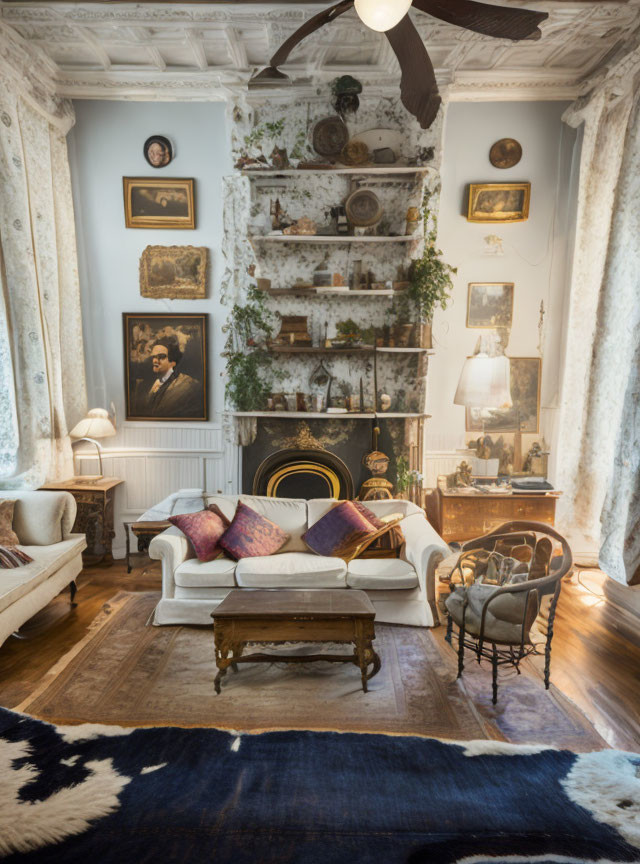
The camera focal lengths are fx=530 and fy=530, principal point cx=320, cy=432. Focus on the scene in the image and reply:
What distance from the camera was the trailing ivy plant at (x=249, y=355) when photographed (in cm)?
540

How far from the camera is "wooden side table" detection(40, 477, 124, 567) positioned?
204 inches

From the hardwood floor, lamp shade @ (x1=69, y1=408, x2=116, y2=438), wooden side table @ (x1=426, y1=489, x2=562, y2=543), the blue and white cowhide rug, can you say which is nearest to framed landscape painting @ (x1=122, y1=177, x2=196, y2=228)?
lamp shade @ (x1=69, y1=408, x2=116, y2=438)

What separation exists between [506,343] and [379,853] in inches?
190

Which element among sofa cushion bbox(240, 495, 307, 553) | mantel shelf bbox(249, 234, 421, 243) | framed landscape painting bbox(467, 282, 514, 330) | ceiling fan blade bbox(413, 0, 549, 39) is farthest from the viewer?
framed landscape painting bbox(467, 282, 514, 330)

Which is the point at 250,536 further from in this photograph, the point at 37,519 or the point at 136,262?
the point at 136,262

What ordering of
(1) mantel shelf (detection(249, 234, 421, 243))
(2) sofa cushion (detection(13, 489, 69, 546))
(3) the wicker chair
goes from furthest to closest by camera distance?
(1) mantel shelf (detection(249, 234, 421, 243)) < (2) sofa cushion (detection(13, 489, 69, 546)) < (3) the wicker chair

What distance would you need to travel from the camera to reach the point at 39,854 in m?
1.98

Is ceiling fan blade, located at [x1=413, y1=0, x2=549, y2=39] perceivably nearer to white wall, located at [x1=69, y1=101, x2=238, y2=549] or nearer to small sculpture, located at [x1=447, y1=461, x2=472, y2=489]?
white wall, located at [x1=69, y1=101, x2=238, y2=549]

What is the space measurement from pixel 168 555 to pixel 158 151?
4243mm

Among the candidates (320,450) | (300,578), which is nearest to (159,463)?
(320,450)

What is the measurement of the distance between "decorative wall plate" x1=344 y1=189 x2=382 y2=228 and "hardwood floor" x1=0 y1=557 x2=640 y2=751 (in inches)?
149

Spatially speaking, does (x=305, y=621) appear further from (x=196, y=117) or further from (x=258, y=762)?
(x=196, y=117)

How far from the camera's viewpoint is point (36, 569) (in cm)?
380

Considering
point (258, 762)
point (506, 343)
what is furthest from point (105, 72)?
point (258, 762)
